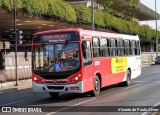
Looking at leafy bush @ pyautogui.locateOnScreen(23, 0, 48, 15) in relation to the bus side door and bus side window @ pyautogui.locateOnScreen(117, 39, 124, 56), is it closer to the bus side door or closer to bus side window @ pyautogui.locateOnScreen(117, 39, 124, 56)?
bus side window @ pyautogui.locateOnScreen(117, 39, 124, 56)

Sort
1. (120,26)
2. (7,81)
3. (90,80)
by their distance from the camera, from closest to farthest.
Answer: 1. (90,80)
2. (7,81)
3. (120,26)

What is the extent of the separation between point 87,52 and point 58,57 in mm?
1266

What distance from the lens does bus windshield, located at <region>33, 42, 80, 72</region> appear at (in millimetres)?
15828

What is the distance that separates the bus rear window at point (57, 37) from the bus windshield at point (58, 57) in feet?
0.65

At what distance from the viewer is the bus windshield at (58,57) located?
15.8 meters

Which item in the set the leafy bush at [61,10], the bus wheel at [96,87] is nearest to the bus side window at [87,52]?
the bus wheel at [96,87]

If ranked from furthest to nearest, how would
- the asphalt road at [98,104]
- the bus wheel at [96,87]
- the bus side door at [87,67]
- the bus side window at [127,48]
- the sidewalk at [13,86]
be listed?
the sidewalk at [13,86]
the bus side window at [127,48]
the bus wheel at [96,87]
the bus side door at [87,67]
the asphalt road at [98,104]

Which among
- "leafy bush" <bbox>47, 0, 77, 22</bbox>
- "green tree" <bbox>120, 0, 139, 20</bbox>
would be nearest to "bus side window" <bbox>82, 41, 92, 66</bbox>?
"leafy bush" <bbox>47, 0, 77, 22</bbox>

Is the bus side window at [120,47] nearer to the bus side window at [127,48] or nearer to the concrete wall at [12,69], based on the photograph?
the bus side window at [127,48]

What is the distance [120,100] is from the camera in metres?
15.4

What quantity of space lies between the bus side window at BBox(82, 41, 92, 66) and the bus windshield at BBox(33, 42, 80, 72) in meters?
0.35

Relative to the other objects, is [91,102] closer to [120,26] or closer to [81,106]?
[81,106]

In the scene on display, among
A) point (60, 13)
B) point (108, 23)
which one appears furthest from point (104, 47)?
point (108, 23)

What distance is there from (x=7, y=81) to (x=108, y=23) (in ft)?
82.4
